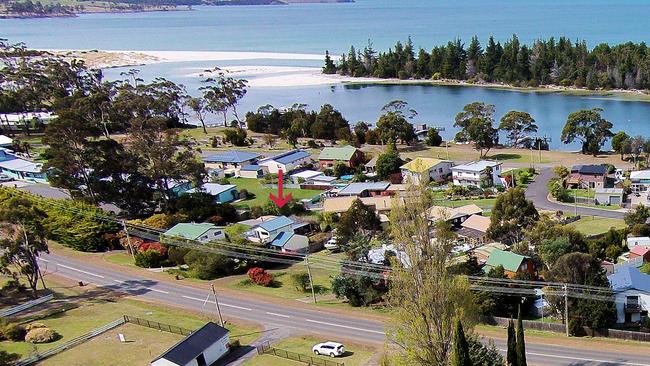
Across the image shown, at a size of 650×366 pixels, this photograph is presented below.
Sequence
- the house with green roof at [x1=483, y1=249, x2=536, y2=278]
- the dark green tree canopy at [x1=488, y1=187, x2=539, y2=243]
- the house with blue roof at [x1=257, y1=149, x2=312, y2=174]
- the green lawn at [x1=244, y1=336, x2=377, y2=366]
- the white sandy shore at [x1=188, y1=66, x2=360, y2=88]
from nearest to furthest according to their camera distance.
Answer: the green lawn at [x1=244, y1=336, x2=377, y2=366] < the house with green roof at [x1=483, y1=249, x2=536, y2=278] < the dark green tree canopy at [x1=488, y1=187, x2=539, y2=243] < the house with blue roof at [x1=257, y1=149, x2=312, y2=174] < the white sandy shore at [x1=188, y1=66, x2=360, y2=88]

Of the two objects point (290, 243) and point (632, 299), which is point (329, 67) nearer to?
point (290, 243)

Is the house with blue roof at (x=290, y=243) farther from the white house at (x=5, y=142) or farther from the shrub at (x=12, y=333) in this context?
the white house at (x=5, y=142)

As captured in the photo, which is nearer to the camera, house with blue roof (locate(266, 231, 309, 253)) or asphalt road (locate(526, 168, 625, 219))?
house with blue roof (locate(266, 231, 309, 253))

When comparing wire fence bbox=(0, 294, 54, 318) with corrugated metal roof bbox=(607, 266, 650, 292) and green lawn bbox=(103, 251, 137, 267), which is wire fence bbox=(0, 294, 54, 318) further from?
corrugated metal roof bbox=(607, 266, 650, 292)

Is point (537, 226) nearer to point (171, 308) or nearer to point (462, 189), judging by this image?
point (462, 189)

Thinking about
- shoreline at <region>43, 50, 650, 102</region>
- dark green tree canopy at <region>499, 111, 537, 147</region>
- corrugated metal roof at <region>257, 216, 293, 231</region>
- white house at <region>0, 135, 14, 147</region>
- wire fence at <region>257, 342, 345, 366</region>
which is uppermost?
shoreline at <region>43, 50, 650, 102</region>

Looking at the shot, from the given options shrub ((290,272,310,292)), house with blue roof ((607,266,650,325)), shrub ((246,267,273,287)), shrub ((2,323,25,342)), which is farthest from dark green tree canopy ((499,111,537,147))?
shrub ((2,323,25,342))

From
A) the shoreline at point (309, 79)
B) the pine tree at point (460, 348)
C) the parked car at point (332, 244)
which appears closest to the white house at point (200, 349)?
the pine tree at point (460, 348)

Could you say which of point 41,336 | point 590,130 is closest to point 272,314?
point 41,336
